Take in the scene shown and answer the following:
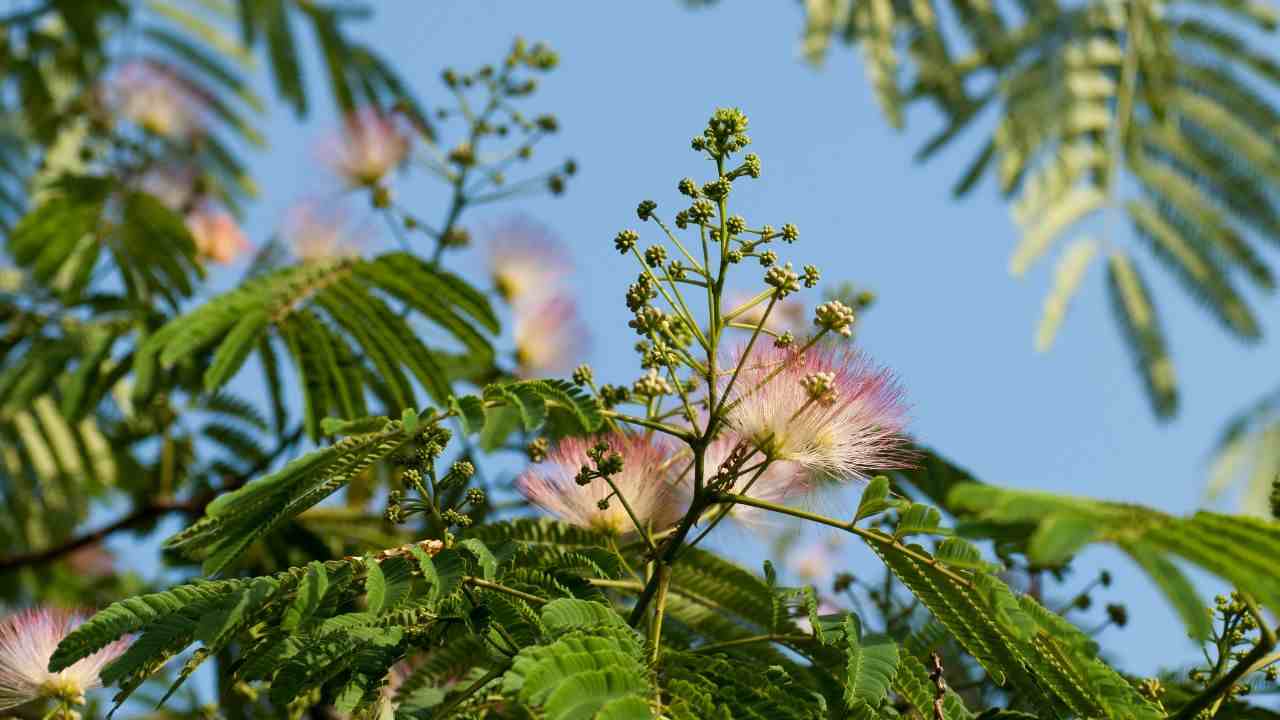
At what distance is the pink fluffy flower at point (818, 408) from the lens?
6.30 feet

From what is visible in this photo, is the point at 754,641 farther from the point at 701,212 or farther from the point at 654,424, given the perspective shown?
the point at 701,212

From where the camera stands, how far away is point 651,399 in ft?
6.54

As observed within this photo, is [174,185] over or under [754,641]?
over

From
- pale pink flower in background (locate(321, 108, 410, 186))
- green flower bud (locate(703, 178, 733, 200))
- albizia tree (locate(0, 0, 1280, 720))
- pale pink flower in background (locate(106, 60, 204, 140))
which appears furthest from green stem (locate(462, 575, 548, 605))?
pale pink flower in background (locate(106, 60, 204, 140))

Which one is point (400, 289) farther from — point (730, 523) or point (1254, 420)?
point (1254, 420)

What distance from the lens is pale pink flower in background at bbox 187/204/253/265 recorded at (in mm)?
4691

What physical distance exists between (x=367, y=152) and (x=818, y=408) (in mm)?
2426

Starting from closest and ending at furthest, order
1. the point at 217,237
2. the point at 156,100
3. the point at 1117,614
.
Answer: the point at 1117,614
the point at 217,237
the point at 156,100

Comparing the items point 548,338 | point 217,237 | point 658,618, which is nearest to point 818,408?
point 658,618

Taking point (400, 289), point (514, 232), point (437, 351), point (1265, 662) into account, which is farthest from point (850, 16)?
point (1265, 662)

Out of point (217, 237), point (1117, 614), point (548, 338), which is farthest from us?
point (217, 237)

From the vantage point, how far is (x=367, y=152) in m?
4.05

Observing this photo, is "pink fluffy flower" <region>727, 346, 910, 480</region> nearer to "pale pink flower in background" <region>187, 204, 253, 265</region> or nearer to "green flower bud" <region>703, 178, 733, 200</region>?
"green flower bud" <region>703, 178, 733, 200</region>

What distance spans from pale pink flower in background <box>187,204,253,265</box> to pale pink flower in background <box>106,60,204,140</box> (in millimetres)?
636
